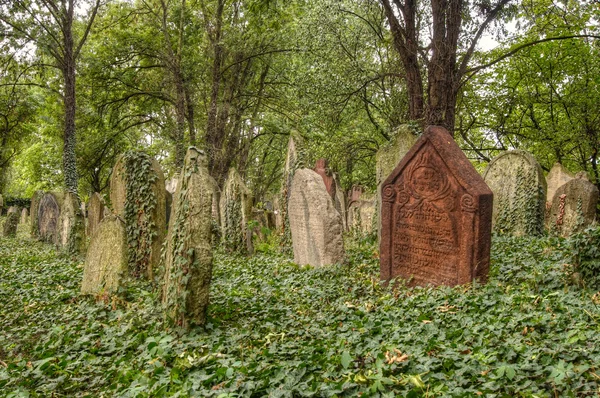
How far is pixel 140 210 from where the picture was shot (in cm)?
751

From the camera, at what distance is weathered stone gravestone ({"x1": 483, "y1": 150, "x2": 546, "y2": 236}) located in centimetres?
929

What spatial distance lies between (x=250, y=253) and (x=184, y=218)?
18.2 ft

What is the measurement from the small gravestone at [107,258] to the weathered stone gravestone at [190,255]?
167cm

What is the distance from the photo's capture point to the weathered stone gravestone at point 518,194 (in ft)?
30.5

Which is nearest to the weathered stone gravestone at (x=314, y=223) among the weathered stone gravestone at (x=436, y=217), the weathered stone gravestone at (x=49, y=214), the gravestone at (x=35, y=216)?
the weathered stone gravestone at (x=436, y=217)

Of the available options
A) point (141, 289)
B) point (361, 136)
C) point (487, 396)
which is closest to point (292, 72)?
point (361, 136)

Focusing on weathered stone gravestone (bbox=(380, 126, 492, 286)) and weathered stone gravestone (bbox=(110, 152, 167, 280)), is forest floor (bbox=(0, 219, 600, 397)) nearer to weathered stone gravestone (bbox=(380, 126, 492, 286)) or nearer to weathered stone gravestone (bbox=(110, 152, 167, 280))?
weathered stone gravestone (bbox=(380, 126, 492, 286))

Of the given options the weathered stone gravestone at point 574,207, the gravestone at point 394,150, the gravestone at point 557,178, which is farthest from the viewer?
the gravestone at point 557,178

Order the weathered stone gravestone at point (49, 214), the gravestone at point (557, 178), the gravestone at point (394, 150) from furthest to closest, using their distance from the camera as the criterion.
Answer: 1. the weathered stone gravestone at point (49, 214)
2. the gravestone at point (557, 178)
3. the gravestone at point (394, 150)

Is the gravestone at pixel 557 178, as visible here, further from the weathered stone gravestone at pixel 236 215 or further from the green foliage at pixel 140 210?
the green foliage at pixel 140 210

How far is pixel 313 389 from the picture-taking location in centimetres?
296

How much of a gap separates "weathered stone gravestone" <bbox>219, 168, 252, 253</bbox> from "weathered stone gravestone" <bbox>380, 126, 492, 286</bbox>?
4.61 m

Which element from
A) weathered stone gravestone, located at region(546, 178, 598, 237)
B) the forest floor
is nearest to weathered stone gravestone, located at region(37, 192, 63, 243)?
the forest floor

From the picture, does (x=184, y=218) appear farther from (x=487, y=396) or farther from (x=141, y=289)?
(x=487, y=396)
